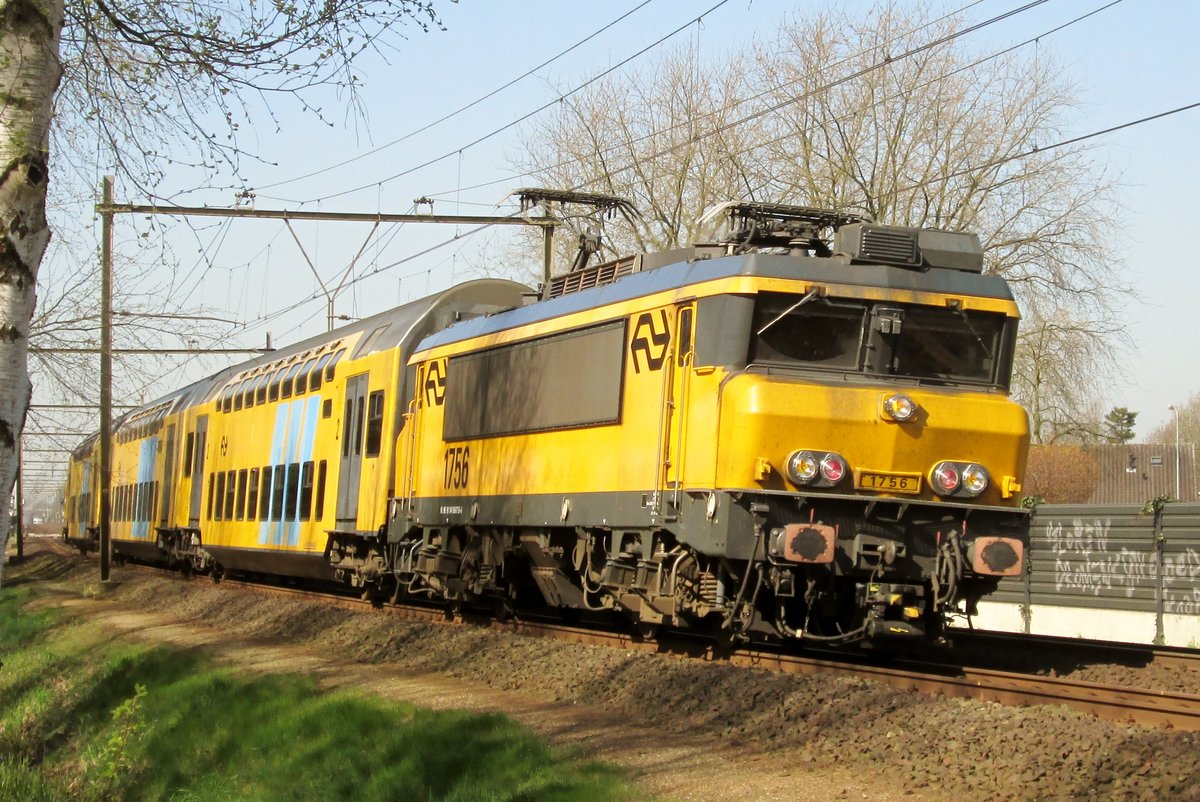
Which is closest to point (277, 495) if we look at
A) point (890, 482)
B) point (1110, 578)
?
point (1110, 578)

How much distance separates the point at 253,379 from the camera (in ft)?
87.0

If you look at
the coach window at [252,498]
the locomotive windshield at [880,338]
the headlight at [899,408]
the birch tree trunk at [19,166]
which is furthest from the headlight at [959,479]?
the coach window at [252,498]

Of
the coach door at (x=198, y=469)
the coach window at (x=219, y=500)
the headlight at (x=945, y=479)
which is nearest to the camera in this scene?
the headlight at (x=945, y=479)

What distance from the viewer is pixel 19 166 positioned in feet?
27.0

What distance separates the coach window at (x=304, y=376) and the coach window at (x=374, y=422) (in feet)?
10.4

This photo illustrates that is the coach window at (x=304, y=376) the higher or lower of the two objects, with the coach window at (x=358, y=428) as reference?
higher

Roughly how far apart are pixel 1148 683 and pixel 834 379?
373 cm

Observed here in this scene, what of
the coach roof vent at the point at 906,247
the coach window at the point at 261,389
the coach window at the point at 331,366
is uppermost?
the coach roof vent at the point at 906,247

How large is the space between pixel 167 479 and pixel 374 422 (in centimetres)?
1489

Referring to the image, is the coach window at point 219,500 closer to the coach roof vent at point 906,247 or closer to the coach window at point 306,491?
the coach window at point 306,491

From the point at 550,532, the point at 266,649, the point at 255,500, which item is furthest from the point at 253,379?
the point at 550,532

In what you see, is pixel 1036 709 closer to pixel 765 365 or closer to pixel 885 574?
pixel 885 574

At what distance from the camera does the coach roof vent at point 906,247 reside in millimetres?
12406

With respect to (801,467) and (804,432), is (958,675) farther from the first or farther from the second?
(804,432)
